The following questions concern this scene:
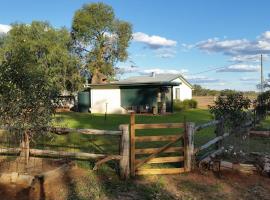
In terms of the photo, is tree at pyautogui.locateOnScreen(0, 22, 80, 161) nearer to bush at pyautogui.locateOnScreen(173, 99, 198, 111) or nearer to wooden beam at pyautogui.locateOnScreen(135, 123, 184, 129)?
wooden beam at pyautogui.locateOnScreen(135, 123, 184, 129)

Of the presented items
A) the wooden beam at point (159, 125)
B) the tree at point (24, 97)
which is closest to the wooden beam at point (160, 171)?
the wooden beam at point (159, 125)

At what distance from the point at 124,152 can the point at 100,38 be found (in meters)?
40.7

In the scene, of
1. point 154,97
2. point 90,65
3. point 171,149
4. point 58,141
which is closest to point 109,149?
point 58,141

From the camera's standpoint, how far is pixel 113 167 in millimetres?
10297

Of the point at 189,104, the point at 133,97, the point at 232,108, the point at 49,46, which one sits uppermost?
the point at 49,46

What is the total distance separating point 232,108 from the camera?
42.0 feet

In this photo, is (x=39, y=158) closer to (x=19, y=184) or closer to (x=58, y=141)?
(x=19, y=184)

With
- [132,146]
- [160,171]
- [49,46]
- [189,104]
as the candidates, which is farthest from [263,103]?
[49,46]

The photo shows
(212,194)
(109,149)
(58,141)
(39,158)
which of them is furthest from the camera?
(58,141)

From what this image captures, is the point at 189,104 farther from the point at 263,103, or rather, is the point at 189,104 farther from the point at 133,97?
the point at 263,103

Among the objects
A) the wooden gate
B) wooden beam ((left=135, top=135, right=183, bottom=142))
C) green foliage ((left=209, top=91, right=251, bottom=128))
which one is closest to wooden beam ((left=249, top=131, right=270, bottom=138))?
green foliage ((left=209, top=91, right=251, bottom=128))

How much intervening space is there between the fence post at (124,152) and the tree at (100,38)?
129ft

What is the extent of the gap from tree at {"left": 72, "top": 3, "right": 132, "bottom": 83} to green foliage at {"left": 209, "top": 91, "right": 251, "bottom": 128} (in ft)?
119

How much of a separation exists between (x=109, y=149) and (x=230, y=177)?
482 centimetres
